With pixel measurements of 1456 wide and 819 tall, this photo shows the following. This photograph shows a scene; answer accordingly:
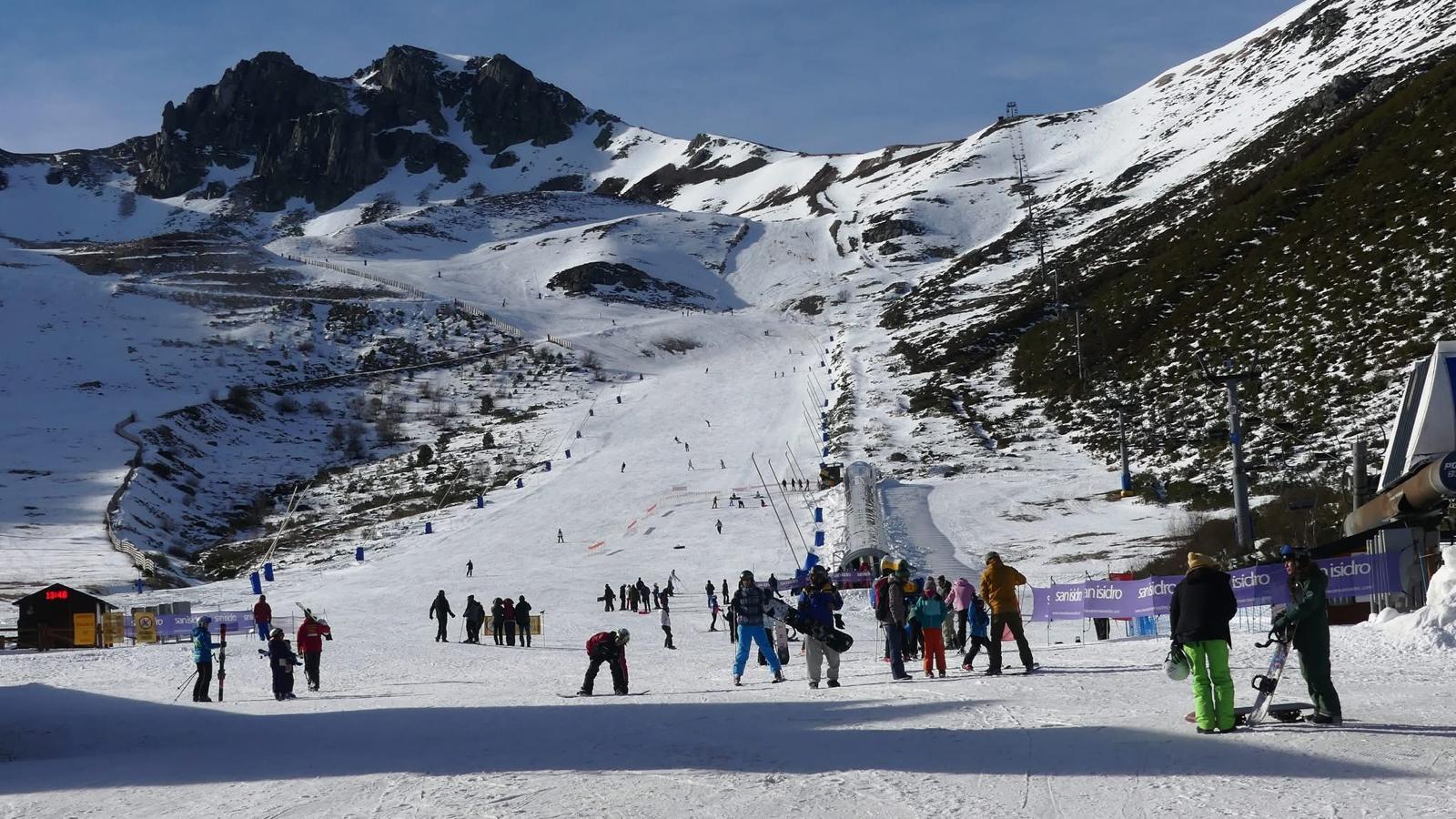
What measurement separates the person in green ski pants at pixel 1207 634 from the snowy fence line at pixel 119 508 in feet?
154

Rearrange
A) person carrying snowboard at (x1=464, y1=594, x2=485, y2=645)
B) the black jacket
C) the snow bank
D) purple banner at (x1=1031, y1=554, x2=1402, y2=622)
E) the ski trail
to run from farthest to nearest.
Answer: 1. the ski trail
2. person carrying snowboard at (x1=464, y1=594, x2=485, y2=645)
3. purple banner at (x1=1031, y1=554, x2=1402, y2=622)
4. the snow bank
5. the black jacket

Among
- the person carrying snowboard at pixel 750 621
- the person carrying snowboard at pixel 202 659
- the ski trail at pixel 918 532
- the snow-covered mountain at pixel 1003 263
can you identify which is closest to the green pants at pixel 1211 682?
the person carrying snowboard at pixel 750 621

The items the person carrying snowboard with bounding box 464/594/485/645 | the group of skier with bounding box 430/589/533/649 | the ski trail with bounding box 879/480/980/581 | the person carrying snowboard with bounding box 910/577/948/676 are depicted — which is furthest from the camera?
the ski trail with bounding box 879/480/980/581

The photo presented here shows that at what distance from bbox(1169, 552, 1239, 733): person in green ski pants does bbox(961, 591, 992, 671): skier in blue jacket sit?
657cm

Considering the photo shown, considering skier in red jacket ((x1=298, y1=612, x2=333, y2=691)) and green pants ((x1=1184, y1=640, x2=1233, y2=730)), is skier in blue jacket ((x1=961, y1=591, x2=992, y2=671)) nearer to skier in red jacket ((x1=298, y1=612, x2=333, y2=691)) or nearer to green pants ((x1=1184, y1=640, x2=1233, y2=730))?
green pants ((x1=1184, y1=640, x2=1233, y2=730))

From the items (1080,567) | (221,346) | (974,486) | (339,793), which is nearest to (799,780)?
(339,793)

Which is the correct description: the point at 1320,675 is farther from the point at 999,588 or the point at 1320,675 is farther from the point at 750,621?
the point at 750,621

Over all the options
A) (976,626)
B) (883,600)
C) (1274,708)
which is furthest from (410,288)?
(1274,708)

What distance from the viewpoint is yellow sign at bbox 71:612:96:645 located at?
30.9 meters

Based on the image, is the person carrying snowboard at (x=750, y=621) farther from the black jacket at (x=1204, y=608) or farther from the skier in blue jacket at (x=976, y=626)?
the black jacket at (x=1204, y=608)

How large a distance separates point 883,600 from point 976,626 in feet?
5.14

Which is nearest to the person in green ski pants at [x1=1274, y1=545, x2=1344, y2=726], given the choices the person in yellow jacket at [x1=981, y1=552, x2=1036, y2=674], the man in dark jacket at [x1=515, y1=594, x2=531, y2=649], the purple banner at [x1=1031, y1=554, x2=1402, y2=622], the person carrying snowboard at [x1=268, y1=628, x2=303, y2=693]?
the purple banner at [x1=1031, y1=554, x2=1402, y2=622]

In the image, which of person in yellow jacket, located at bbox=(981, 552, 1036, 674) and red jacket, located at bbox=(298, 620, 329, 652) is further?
red jacket, located at bbox=(298, 620, 329, 652)

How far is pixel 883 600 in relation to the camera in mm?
16047
